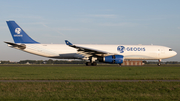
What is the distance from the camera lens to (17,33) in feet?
127

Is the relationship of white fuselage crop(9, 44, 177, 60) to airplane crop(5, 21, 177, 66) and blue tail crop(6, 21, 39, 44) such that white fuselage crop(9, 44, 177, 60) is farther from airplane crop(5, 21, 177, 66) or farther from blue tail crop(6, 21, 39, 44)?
blue tail crop(6, 21, 39, 44)

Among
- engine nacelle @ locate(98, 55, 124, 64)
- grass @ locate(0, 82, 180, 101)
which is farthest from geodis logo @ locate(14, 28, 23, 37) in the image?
grass @ locate(0, 82, 180, 101)

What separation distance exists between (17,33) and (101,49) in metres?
14.2

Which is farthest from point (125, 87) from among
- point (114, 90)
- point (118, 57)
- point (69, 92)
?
point (118, 57)

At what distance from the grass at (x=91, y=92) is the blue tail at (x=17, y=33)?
27.1 m

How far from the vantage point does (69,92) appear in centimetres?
1106

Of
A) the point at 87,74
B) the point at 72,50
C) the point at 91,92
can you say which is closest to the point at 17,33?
the point at 72,50

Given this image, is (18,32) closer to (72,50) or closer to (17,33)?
(17,33)

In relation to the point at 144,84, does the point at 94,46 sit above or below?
above

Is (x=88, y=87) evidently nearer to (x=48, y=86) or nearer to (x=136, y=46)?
(x=48, y=86)

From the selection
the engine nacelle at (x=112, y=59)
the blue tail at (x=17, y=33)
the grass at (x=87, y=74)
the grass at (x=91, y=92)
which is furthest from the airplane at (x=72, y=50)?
the grass at (x=91, y=92)

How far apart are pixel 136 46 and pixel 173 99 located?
3092 centimetres

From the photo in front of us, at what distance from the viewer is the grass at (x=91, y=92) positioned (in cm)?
965

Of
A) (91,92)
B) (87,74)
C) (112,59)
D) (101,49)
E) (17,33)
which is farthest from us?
(101,49)
